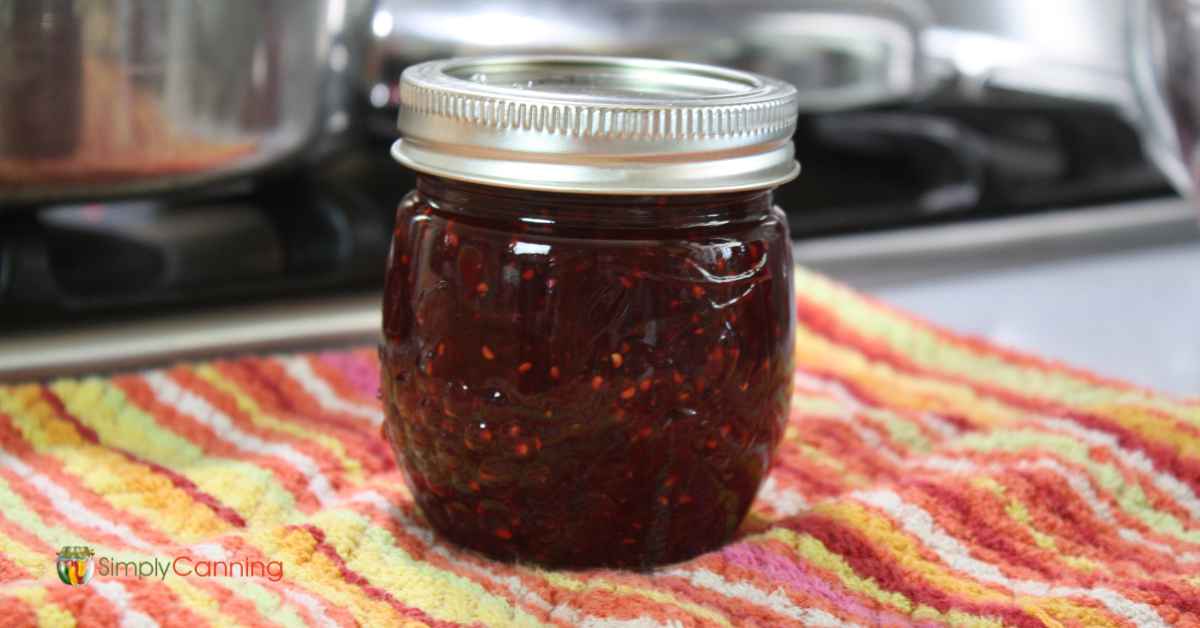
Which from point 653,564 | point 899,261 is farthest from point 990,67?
point 653,564

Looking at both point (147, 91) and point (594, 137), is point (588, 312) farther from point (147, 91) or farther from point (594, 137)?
point (147, 91)

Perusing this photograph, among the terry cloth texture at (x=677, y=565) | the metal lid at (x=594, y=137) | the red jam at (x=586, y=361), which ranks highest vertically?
the metal lid at (x=594, y=137)

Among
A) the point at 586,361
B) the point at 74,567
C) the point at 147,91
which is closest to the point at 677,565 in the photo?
the point at 586,361

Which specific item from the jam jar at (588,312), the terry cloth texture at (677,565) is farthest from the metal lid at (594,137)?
the terry cloth texture at (677,565)

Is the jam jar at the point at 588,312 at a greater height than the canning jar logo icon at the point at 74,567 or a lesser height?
greater

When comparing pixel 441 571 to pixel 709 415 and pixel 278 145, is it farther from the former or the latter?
pixel 278 145

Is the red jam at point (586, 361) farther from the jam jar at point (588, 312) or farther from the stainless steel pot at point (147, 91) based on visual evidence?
the stainless steel pot at point (147, 91)
